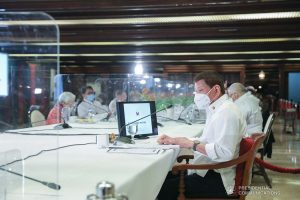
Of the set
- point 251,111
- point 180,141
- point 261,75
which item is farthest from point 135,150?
point 261,75

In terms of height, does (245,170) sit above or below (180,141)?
below

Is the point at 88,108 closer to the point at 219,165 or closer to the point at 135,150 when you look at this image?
the point at 135,150

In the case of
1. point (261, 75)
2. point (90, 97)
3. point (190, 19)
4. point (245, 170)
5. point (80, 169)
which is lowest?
point (245, 170)

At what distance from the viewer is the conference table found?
1472 mm

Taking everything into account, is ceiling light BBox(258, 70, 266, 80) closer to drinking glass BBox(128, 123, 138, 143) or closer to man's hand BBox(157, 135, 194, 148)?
drinking glass BBox(128, 123, 138, 143)

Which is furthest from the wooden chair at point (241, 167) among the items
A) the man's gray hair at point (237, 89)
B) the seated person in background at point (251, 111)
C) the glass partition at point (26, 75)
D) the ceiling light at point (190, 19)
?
the ceiling light at point (190, 19)

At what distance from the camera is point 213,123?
244cm

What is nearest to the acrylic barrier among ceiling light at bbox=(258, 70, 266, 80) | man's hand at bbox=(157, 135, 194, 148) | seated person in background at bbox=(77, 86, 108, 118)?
seated person in background at bbox=(77, 86, 108, 118)

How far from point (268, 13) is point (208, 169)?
4.03 meters

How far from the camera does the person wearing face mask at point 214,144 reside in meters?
2.33

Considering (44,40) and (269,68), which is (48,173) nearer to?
(44,40)

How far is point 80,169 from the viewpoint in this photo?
191 cm

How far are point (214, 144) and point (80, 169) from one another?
2.90ft

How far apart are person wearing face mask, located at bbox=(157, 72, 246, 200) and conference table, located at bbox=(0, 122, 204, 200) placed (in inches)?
7.0
